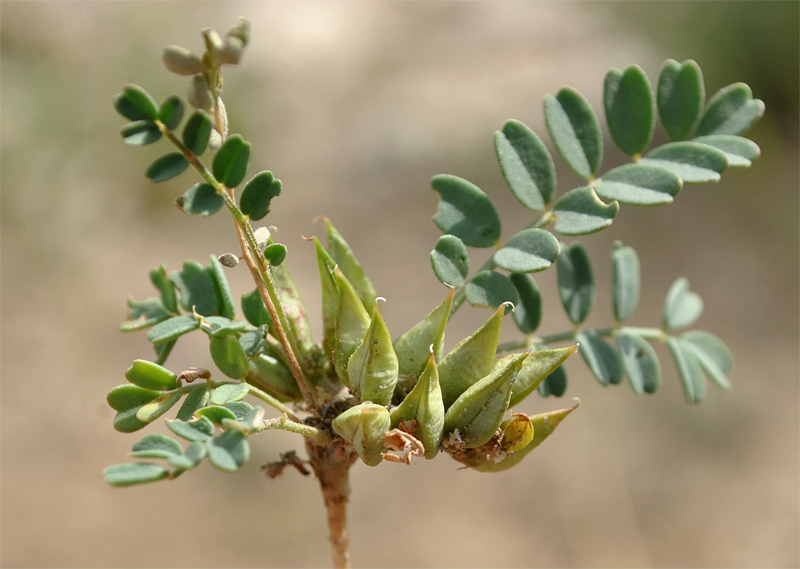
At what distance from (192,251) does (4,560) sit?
3040 mm

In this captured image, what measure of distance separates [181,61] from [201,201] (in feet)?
0.67

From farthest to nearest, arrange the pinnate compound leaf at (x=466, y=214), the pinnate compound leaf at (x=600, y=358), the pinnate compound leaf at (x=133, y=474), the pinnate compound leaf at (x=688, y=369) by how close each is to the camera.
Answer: the pinnate compound leaf at (x=688, y=369), the pinnate compound leaf at (x=600, y=358), the pinnate compound leaf at (x=466, y=214), the pinnate compound leaf at (x=133, y=474)

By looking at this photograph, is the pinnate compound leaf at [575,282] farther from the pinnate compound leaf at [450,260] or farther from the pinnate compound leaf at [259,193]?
the pinnate compound leaf at [259,193]

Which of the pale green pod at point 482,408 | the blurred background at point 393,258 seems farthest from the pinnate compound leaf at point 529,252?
the blurred background at point 393,258

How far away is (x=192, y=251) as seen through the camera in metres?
6.29

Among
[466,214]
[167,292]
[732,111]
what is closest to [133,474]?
[167,292]

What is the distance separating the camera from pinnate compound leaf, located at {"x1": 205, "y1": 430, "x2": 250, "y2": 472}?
81 centimetres

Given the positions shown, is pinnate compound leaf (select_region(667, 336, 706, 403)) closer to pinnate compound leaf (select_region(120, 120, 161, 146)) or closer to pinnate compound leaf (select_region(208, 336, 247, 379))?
pinnate compound leaf (select_region(208, 336, 247, 379))

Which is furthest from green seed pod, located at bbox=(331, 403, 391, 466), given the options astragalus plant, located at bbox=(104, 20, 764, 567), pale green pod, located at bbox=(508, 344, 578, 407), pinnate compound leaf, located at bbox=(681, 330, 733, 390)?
pinnate compound leaf, located at bbox=(681, 330, 733, 390)

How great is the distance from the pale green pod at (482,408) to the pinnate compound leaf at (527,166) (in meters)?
0.44

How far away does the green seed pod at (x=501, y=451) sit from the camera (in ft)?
3.68

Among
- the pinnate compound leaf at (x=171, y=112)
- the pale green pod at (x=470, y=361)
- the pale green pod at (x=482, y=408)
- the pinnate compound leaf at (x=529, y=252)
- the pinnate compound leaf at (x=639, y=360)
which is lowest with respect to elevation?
the pinnate compound leaf at (x=639, y=360)

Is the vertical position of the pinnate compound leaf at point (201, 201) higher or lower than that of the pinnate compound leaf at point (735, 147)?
higher

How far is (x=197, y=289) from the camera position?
128cm
